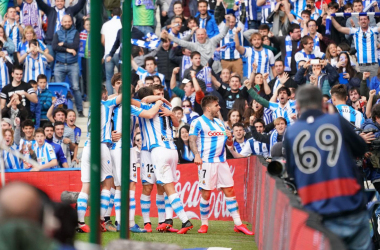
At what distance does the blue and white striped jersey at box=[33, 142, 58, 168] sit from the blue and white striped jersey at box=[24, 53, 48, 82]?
12.4 ft

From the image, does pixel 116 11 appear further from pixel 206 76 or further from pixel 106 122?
pixel 106 122

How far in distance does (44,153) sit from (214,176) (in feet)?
13.7

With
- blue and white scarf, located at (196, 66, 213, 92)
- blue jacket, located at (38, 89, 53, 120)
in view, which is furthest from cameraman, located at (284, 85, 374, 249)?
blue jacket, located at (38, 89, 53, 120)

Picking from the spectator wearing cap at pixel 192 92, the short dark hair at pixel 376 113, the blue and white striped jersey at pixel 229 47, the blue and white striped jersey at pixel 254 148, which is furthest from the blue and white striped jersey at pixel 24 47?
the short dark hair at pixel 376 113

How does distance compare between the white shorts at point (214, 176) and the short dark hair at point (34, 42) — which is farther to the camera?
the short dark hair at point (34, 42)

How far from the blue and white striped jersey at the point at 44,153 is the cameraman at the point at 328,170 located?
9.22m

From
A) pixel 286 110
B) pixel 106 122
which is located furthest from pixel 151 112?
pixel 286 110

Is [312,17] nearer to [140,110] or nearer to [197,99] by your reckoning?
[197,99]

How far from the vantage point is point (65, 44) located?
18547mm

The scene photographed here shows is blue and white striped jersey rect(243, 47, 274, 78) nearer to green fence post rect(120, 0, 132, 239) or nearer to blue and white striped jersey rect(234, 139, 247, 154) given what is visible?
blue and white striped jersey rect(234, 139, 247, 154)

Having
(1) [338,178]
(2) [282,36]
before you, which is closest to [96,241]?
(1) [338,178]

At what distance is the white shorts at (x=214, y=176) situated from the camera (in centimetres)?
1230

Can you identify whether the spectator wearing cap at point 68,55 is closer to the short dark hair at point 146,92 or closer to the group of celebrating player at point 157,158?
the group of celebrating player at point 157,158

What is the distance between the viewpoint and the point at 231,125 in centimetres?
1525
